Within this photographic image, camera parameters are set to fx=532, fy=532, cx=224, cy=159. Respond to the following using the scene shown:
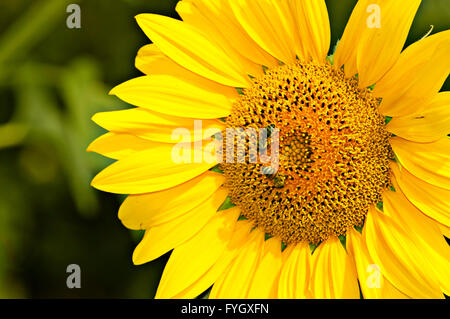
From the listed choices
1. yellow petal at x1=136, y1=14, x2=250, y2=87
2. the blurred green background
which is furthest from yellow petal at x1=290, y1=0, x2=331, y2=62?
the blurred green background

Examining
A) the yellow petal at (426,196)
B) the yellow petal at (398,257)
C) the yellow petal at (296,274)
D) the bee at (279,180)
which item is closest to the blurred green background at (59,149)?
the yellow petal at (296,274)

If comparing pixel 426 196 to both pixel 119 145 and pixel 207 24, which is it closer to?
pixel 207 24

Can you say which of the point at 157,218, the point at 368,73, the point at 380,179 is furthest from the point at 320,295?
the point at 368,73

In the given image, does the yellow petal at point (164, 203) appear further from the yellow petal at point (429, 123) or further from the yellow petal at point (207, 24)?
the yellow petal at point (429, 123)

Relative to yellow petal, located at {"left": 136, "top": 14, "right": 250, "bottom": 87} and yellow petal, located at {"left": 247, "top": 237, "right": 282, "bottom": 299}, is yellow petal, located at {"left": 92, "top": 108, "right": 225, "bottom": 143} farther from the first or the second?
yellow petal, located at {"left": 247, "top": 237, "right": 282, "bottom": 299}
